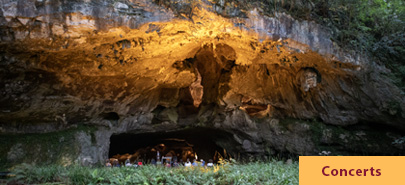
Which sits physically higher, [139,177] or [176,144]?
[139,177]

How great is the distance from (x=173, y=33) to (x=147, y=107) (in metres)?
5.63

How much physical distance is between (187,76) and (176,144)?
9.19 meters

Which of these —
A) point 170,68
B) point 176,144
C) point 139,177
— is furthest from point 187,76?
point 176,144

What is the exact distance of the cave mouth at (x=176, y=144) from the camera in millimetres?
16047

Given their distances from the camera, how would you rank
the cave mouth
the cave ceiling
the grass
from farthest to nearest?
the cave mouth → the cave ceiling → the grass

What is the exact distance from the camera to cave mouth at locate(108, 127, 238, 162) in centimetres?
1605

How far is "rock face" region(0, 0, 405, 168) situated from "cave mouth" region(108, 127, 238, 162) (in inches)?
48.1

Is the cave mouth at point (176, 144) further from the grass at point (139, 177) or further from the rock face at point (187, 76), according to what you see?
the grass at point (139, 177)

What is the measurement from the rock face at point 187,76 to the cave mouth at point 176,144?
48.1 inches

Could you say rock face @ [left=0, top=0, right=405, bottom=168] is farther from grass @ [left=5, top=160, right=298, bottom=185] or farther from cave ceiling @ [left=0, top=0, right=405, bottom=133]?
grass @ [left=5, top=160, right=298, bottom=185]

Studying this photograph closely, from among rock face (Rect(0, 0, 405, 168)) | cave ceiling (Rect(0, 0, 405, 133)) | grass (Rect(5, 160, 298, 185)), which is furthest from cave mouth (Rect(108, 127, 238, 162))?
grass (Rect(5, 160, 298, 185))

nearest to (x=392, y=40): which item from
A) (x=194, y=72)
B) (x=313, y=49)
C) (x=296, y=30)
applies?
(x=313, y=49)

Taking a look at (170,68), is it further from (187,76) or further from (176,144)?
(176,144)

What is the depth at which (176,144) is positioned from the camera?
2098cm
